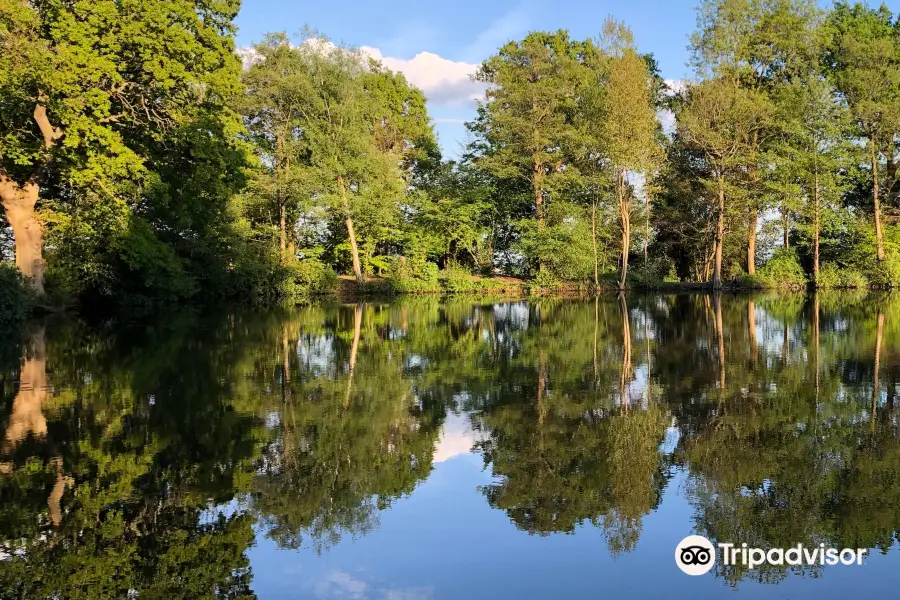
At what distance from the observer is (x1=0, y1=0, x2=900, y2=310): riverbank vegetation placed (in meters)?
30.8

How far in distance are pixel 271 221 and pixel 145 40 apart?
19.6 meters

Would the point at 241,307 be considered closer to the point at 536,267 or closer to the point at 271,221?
the point at 271,221

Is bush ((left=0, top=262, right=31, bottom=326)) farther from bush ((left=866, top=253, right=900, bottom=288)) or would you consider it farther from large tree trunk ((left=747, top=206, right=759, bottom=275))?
bush ((left=866, top=253, right=900, bottom=288))

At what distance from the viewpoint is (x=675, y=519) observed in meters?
5.25

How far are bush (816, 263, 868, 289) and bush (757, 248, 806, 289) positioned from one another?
1081 millimetres

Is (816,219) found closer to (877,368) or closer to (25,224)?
(877,368)

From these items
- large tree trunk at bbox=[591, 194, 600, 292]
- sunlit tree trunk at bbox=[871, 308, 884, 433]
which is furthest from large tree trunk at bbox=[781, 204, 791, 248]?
sunlit tree trunk at bbox=[871, 308, 884, 433]

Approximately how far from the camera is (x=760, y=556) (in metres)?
4.59

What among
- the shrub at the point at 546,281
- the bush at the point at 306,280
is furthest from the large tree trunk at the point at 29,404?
the shrub at the point at 546,281

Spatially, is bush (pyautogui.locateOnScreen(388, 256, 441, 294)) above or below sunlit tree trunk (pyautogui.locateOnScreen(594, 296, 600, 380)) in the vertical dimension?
above

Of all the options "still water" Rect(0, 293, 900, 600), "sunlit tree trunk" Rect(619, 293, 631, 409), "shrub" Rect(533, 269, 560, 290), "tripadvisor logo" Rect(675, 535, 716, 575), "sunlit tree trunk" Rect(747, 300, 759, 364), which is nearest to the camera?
"still water" Rect(0, 293, 900, 600)

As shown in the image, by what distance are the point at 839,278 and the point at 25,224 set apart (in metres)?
42.8

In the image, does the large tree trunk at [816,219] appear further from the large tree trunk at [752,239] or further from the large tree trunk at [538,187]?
the large tree trunk at [538,187]

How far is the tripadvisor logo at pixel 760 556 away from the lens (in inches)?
178
